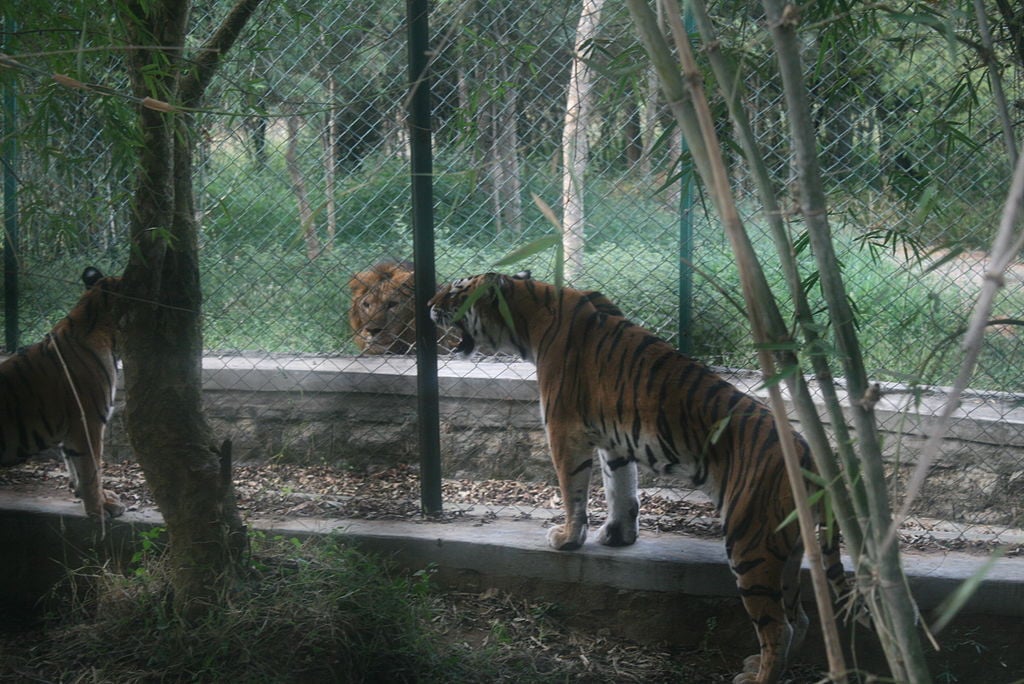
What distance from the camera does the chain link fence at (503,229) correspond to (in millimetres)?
4141

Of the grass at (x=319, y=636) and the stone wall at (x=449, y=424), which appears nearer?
the grass at (x=319, y=636)

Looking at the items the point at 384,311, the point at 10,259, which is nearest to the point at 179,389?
the point at 384,311

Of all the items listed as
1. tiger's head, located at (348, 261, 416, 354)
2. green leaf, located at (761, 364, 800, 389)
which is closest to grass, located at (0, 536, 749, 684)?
tiger's head, located at (348, 261, 416, 354)

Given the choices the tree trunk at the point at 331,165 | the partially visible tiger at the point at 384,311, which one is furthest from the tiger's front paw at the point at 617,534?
the tree trunk at the point at 331,165

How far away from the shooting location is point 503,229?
494 cm

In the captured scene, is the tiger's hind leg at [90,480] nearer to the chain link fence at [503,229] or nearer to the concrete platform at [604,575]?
the concrete platform at [604,575]

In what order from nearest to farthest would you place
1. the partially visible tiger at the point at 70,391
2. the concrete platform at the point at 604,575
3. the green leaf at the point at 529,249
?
the green leaf at the point at 529,249 < the concrete platform at the point at 604,575 < the partially visible tiger at the point at 70,391

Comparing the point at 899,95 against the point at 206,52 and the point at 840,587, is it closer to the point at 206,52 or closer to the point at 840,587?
the point at 840,587

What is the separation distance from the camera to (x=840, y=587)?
10.2ft

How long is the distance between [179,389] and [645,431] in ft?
5.53

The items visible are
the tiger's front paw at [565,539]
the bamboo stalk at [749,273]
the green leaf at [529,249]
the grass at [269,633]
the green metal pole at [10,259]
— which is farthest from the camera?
the green metal pole at [10,259]

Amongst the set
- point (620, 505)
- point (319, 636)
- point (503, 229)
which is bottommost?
point (319, 636)

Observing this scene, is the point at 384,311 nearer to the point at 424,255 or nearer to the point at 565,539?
the point at 424,255

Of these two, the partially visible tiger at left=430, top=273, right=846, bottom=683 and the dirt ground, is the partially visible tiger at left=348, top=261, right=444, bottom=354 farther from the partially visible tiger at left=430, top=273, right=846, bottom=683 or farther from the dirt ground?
the partially visible tiger at left=430, top=273, right=846, bottom=683
